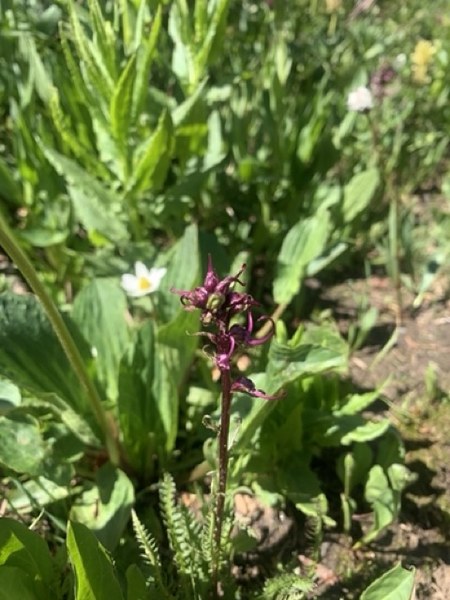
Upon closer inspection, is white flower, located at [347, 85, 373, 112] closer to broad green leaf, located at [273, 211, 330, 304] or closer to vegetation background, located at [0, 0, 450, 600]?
vegetation background, located at [0, 0, 450, 600]

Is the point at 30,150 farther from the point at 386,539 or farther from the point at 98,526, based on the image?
the point at 386,539

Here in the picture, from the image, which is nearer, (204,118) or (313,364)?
(313,364)

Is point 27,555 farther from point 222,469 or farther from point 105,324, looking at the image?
point 105,324

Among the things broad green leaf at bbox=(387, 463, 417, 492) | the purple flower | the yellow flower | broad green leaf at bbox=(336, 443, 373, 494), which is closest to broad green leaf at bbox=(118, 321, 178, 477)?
broad green leaf at bbox=(336, 443, 373, 494)

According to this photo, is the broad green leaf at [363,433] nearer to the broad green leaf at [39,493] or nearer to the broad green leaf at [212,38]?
the broad green leaf at [39,493]

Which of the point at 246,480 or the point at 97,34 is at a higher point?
the point at 97,34

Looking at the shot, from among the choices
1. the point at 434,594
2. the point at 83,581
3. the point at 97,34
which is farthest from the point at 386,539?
the point at 97,34

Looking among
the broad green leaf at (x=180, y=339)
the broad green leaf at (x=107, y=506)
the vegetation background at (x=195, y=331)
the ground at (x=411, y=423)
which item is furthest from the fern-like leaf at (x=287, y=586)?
the broad green leaf at (x=180, y=339)
